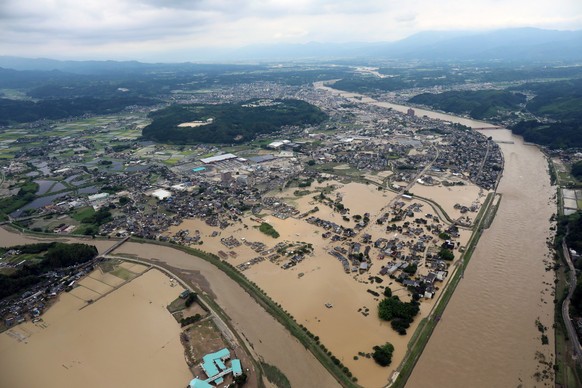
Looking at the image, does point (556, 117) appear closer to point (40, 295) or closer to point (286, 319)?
point (286, 319)

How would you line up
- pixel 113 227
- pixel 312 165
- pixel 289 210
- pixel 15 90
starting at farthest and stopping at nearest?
pixel 15 90, pixel 312 165, pixel 289 210, pixel 113 227

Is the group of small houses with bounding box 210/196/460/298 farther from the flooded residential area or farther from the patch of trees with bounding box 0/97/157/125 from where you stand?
the patch of trees with bounding box 0/97/157/125

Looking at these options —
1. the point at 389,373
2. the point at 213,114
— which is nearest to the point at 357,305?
the point at 389,373

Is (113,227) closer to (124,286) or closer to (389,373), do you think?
(124,286)

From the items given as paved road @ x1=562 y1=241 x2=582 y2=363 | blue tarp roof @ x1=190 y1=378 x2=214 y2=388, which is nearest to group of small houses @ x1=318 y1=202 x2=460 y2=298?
paved road @ x1=562 y1=241 x2=582 y2=363

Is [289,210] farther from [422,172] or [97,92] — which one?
[97,92]

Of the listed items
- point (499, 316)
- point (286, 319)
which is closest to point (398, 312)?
point (499, 316)

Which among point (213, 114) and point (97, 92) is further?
point (97, 92)

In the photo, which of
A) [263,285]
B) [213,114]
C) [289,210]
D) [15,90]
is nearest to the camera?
[263,285]
